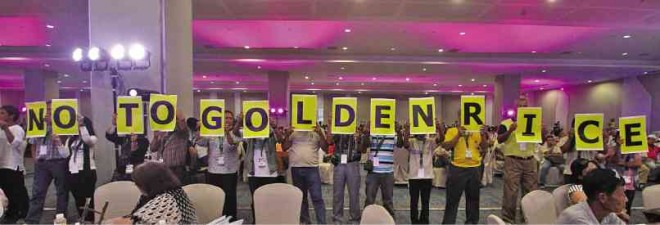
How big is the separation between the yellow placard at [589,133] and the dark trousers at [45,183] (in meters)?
5.30

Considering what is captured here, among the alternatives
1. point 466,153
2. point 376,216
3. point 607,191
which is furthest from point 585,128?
point 376,216

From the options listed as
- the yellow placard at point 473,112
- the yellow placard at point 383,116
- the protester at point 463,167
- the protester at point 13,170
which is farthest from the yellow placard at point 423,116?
the protester at point 13,170

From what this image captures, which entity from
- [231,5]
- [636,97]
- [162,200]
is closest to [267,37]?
[231,5]

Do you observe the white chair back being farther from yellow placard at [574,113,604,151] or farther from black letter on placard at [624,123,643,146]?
black letter on placard at [624,123,643,146]

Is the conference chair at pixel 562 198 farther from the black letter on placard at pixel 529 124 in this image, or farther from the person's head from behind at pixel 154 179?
the person's head from behind at pixel 154 179

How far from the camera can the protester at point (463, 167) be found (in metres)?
4.52

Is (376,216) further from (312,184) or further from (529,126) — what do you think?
(529,126)

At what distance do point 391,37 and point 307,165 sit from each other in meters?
5.81

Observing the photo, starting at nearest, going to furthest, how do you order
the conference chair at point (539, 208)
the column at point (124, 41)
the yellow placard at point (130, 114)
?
1. the conference chair at point (539, 208)
2. the yellow placard at point (130, 114)
3. the column at point (124, 41)

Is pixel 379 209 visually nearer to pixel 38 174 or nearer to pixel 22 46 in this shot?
pixel 38 174

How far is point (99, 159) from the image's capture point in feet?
15.1

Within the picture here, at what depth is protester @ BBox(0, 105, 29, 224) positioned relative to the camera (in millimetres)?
4668

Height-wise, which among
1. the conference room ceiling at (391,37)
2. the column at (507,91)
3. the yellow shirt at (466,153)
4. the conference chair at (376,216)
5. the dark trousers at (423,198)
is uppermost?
the conference room ceiling at (391,37)

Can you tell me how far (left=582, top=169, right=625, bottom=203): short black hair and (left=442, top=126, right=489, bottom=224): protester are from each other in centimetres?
234
